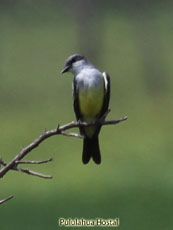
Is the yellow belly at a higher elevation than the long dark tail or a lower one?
higher

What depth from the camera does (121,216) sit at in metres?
10.6

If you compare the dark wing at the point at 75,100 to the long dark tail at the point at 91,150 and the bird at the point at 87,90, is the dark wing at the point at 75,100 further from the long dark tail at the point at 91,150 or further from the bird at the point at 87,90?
the long dark tail at the point at 91,150

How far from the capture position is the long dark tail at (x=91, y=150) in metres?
5.54

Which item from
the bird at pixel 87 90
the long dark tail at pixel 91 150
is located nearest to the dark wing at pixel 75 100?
the bird at pixel 87 90

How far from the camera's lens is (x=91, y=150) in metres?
5.66

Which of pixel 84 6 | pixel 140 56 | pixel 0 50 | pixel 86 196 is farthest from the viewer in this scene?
pixel 0 50

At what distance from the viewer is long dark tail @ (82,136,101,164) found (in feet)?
18.2

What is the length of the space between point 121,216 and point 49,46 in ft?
49.9

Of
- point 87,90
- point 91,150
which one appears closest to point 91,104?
point 87,90

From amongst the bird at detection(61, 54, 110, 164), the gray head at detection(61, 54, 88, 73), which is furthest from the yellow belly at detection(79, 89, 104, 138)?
the gray head at detection(61, 54, 88, 73)

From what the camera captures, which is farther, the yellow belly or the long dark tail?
the long dark tail

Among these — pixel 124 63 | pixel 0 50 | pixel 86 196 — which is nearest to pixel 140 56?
pixel 124 63

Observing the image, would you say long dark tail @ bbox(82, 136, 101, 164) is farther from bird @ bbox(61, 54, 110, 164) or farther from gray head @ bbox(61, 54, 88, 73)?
gray head @ bbox(61, 54, 88, 73)

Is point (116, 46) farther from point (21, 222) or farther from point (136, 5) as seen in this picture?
point (21, 222)
